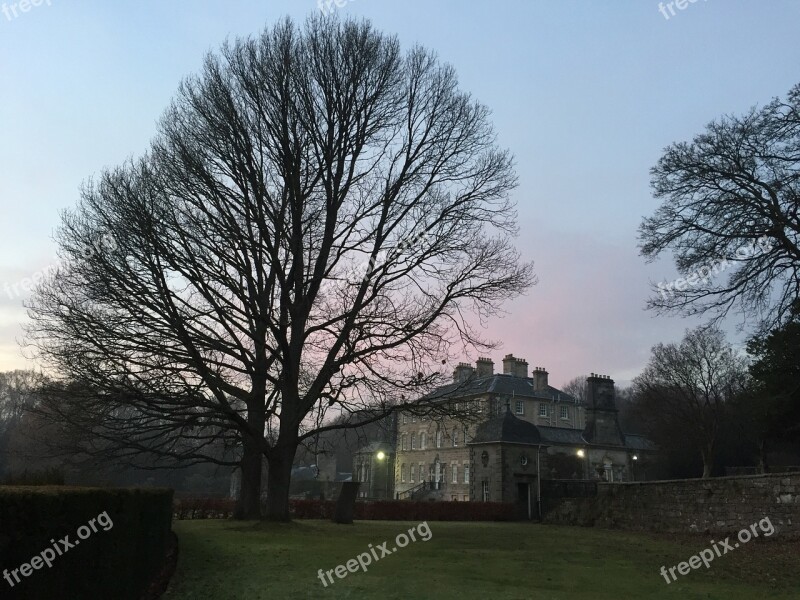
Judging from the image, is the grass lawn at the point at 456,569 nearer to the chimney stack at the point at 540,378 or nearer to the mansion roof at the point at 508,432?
the mansion roof at the point at 508,432

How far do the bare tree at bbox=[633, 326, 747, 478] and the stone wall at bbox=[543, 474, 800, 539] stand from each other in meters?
18.6

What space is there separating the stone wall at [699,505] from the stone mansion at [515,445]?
7333mm

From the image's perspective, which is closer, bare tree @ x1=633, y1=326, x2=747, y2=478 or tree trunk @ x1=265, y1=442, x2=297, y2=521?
tree trunk @ x1=265, y1=442, x2=297, y2=521

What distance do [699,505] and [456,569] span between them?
50.5ft

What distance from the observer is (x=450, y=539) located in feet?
61.2

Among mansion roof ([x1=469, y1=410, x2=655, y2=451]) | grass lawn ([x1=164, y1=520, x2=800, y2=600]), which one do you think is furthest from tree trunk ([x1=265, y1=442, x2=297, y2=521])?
mansion roof ([x1=469, y1=410, x2=655, y2=451])

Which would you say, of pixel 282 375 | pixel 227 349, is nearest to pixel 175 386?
pixel 227 349

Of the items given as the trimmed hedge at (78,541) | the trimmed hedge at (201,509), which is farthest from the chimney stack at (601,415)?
the trimmed hedge at (78,541)

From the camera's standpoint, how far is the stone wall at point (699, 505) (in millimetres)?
19297

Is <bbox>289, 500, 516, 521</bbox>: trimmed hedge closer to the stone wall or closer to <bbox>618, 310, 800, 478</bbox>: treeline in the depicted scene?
the stone wall

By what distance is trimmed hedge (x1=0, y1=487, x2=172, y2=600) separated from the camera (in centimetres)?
537

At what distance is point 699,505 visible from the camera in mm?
23172

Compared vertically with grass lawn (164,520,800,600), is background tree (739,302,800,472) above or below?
above

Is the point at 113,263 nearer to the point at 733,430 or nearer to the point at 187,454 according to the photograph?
the point at 187,454
